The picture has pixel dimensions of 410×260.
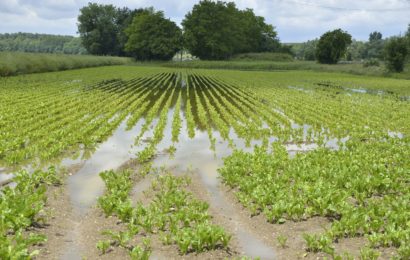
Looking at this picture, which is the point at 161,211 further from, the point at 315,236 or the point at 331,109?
the point at 331,109

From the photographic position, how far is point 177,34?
4136 inches

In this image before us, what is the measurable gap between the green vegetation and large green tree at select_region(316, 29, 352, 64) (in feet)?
255

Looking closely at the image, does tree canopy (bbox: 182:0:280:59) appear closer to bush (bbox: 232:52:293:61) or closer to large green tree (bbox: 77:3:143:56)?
bush (bbox: 232:52:293:61)

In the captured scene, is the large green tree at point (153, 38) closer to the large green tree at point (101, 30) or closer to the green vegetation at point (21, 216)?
the large green tree at point (101, 30)

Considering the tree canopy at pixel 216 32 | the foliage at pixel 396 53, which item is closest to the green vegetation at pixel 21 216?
the foliage at pixel 396 53

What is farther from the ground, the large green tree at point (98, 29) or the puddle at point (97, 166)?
the large green tree at point (98, 29)

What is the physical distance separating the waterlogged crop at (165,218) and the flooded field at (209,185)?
0.02m

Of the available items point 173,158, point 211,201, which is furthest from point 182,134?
point 211,201

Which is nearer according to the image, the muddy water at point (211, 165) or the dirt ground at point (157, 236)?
the dirt ground at point (157, 236)

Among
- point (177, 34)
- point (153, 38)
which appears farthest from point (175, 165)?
point (177, 34)

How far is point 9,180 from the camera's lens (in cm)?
975

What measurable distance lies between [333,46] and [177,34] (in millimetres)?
41196

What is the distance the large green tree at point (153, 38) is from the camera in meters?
101

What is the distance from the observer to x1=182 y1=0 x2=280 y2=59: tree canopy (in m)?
101
